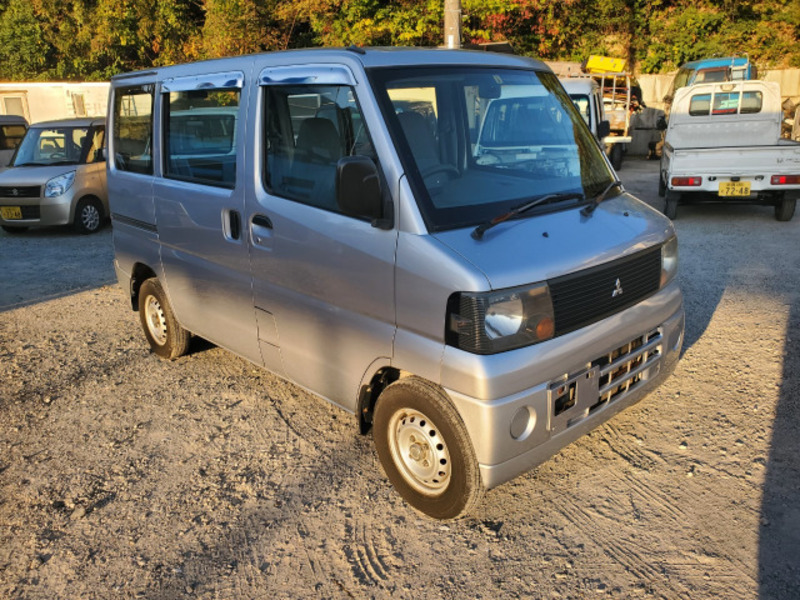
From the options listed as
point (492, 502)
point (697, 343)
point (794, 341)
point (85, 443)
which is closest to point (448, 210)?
point (492, 502)

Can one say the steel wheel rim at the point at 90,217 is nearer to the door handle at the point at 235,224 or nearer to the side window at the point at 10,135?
the side window at the point at 10,135

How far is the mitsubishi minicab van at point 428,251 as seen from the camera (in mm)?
2898

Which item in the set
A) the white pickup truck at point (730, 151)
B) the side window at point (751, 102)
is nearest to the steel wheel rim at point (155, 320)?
the white pickup truck at point (730, 151)

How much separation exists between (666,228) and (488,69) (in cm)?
128

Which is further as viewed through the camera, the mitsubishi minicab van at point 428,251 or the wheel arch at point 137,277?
the wheel arch at point 137,277

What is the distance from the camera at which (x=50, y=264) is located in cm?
870

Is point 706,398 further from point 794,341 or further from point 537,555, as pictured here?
point 537,555

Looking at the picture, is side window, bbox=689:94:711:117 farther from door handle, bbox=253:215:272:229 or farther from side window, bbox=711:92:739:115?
door handle, bbox=253:215:272:229

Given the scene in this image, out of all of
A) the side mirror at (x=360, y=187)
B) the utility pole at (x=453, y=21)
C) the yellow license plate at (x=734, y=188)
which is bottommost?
the yellow license plate at (x=734, y=188)

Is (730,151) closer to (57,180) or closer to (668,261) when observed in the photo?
(668,261)

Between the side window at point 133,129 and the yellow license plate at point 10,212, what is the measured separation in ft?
20.4

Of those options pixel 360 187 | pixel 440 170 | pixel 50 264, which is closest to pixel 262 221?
pixel 360 187

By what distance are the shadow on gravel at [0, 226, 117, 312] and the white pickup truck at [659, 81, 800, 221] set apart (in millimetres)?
7490

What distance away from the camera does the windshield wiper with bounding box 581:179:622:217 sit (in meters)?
3.40
